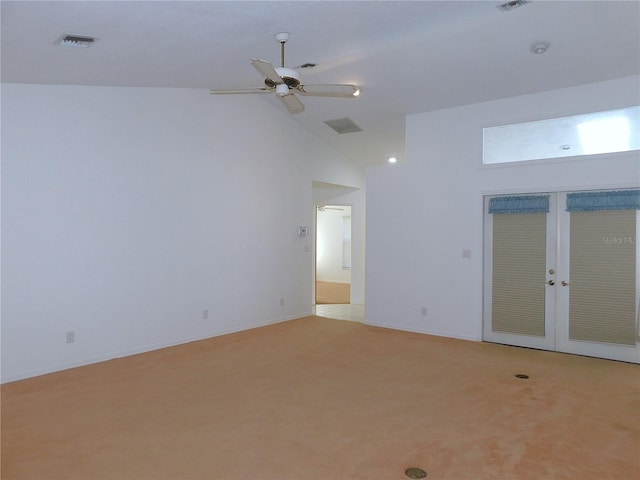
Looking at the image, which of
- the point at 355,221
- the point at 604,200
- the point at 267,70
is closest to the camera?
the point at 267,70

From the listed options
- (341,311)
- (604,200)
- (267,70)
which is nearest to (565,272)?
(604,200)

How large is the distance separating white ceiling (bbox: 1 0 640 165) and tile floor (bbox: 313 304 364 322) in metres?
3.75

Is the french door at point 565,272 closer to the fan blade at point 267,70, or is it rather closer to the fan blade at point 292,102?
the fan blade at point 292,102

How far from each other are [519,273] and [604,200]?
1299mm

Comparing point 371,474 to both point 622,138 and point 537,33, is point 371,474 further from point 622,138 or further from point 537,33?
point 622,138

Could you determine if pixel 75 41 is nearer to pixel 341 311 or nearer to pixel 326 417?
pixel 326 417

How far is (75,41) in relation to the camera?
341 cm

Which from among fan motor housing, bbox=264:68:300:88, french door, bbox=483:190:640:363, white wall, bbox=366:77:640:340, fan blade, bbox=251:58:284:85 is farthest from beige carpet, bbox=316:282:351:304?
fan blade, bbox=251:58:284:85

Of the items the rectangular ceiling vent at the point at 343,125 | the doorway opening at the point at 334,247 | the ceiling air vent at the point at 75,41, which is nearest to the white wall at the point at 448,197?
the rectangular ceiling vent at the point at 343,125

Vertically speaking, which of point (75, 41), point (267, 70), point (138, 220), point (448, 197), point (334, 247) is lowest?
point (334, 247)

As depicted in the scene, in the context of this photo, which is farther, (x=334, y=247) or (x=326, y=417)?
(x=334, y=247)

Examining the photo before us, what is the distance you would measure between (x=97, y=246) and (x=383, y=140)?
16.0 ft

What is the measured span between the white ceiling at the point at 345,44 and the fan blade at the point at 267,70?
49cm

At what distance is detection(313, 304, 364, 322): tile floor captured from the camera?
7520 millimetres
